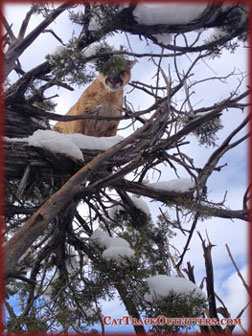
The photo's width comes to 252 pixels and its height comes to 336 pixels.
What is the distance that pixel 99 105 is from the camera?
538 centimetres

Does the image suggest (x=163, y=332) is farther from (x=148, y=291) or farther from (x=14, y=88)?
(x=14, y=88)

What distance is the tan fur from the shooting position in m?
5.27

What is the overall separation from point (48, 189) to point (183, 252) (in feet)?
5.13

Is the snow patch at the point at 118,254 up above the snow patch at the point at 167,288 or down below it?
above

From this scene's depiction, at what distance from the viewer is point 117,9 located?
3.30 metres

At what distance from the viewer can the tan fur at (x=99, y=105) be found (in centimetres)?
527

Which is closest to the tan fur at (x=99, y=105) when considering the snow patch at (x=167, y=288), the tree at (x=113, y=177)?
the tree at (x=113, y=177)

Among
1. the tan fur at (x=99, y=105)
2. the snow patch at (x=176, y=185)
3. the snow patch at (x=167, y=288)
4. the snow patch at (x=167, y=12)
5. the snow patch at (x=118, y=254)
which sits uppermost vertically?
the tan fur at (x=99, y=105)

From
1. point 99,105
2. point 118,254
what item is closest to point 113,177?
point 118,254

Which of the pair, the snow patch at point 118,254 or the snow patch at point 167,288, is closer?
the snow patch at point 167,288

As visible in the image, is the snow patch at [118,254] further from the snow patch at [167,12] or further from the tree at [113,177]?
the snow patch at [167,12]

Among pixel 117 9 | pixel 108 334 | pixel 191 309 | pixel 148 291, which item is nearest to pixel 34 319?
pixel 108 334

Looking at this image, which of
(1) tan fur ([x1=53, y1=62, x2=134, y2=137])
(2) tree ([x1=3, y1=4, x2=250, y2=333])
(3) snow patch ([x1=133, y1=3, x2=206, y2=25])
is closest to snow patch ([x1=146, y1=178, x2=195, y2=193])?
(2) tree ([x1=3, y1=4, x2=250, y2=333])

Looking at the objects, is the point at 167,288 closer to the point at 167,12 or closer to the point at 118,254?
the point at 118,254
